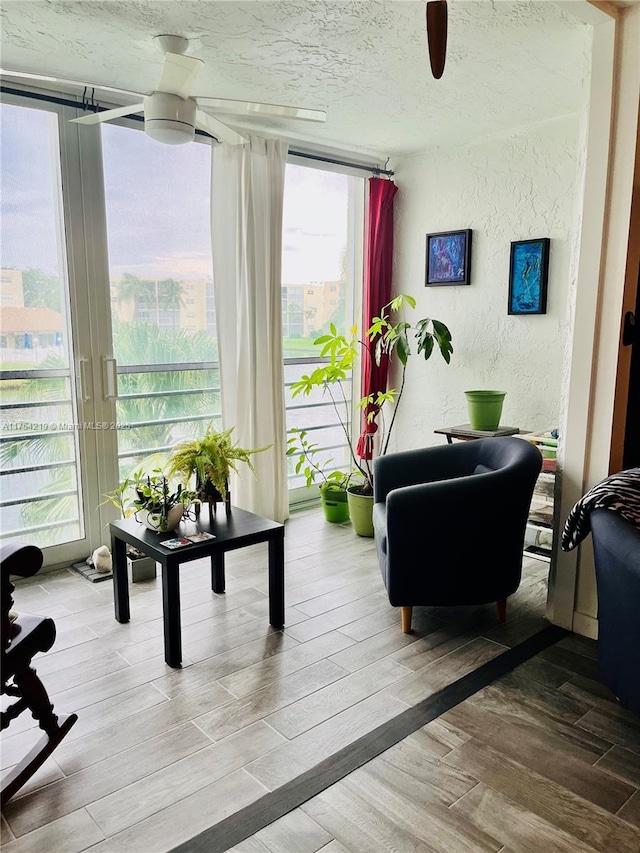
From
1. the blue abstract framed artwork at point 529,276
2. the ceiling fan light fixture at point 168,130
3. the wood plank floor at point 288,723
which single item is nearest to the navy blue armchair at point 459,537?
the wood plank floor at point 288,723

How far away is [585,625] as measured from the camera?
108 inches

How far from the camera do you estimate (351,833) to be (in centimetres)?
168

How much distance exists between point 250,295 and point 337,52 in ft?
4.69

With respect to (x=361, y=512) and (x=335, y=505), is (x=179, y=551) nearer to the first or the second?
(x=361, y=512)

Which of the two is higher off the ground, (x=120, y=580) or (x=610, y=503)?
(x=610, y=503)

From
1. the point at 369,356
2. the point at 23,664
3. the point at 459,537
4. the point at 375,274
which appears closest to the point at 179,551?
the point at 23,664

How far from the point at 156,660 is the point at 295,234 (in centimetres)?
289

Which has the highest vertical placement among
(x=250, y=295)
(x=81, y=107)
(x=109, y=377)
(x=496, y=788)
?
(x=81, y=107)

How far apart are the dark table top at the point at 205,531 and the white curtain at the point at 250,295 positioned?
1093 millimetres

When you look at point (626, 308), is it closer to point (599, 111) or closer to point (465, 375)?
point (599, 111)

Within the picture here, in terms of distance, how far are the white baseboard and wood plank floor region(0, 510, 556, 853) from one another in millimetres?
156

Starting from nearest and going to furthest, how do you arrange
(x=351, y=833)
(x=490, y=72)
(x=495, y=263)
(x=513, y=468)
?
(x=351, y=833), (x=513, y=468), (x=490, y=72), (x=495, y=263)

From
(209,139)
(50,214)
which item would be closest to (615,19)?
(209,139)

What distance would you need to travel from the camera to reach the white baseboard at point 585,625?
2707 millimetres
